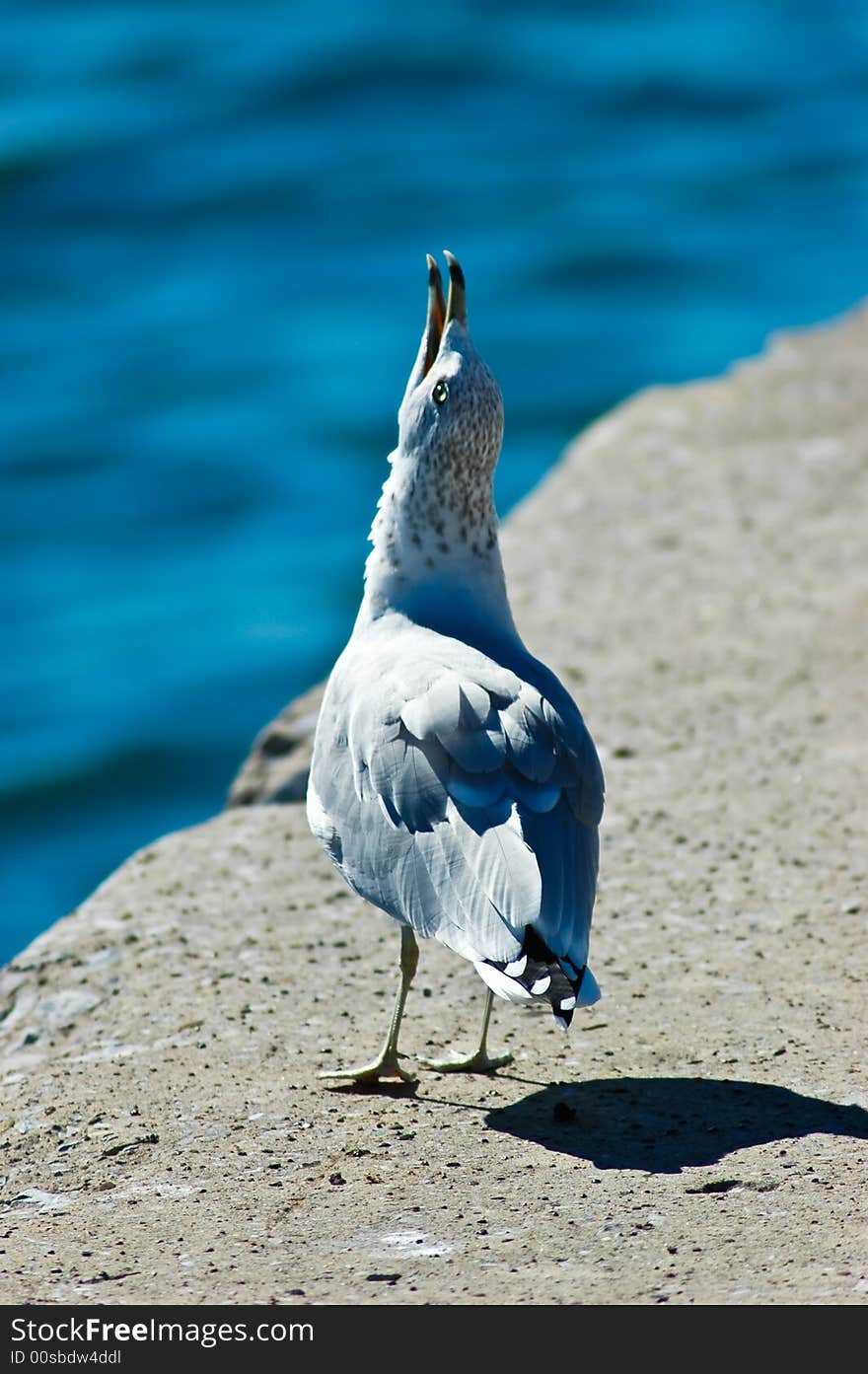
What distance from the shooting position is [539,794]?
456 cm

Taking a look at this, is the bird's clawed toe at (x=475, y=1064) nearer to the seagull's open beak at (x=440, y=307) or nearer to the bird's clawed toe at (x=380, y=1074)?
the bird's clawed toe at (x=380, y=1074)

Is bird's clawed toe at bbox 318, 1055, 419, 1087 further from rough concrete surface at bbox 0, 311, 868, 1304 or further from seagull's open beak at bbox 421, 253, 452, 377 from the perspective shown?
seagull's open beak at bbox 421, 253, 452, 377

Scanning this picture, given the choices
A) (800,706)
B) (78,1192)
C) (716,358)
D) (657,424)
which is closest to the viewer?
(78,1192)

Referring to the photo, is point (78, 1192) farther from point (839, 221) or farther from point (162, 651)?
point (839, 221)

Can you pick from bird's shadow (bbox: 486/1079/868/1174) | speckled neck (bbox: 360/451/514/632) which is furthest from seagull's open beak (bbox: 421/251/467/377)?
bird's shadow (bbox: 486/1079/868/1174)

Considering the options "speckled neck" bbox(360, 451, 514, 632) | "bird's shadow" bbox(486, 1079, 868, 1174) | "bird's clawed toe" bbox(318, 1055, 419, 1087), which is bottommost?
"bird's shadow" bbox(486, 1079, 868, 1174)

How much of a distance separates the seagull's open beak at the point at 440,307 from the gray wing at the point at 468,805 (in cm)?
96

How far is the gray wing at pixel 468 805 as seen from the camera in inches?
171

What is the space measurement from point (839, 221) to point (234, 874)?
12429 mm

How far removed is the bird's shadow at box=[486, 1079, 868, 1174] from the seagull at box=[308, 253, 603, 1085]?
0.35m

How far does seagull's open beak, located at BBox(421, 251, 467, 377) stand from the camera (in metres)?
5.34

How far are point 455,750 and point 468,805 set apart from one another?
144mm

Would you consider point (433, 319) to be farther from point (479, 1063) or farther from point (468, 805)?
point (479, 1063)
